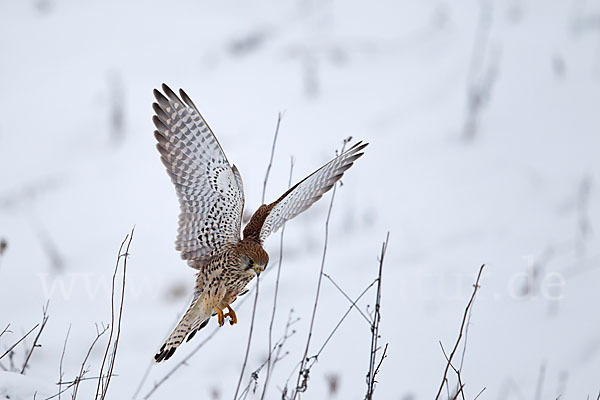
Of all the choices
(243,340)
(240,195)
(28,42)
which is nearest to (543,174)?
(243,340)

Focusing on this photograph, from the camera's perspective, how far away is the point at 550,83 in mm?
7066

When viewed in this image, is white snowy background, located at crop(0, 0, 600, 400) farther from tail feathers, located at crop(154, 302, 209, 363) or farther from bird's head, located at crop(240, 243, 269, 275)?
bird's head, located at crop(240, 243, 269, 275)

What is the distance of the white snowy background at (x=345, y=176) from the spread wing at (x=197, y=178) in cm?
83

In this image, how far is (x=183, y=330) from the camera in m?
2.40

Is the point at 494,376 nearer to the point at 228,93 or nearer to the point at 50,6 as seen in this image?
the point at 228,93

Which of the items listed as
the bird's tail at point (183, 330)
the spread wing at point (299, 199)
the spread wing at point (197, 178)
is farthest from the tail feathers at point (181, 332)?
the spread wing at point (299, 199)

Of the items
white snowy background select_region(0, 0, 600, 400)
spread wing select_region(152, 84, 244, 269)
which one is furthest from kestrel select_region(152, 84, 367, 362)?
white snowy background select_region(0, 0, 600, 400)

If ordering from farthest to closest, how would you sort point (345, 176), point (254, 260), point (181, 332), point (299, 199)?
point (345, 176), point (299, 199), point (181, 332), point (254, 260)

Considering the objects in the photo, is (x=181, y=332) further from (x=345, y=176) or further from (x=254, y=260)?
(x=345, y=176)

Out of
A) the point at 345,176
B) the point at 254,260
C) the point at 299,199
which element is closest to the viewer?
the point at 254,260

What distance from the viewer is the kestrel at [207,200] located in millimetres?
2387

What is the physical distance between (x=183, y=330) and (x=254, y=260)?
0.44 m

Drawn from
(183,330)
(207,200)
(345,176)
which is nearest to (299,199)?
(207,200)

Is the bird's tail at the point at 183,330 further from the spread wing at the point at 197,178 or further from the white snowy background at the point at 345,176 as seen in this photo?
the white snowy background at the point at 345,176
